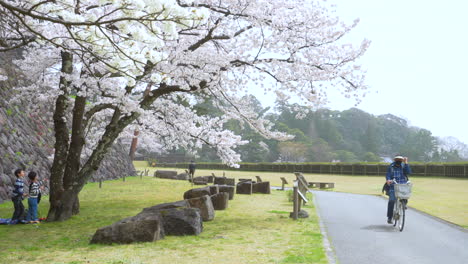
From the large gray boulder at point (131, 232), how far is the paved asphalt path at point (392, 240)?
375 centimetres

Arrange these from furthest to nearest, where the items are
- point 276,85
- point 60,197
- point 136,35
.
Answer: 1. point 276,85
2. point 60,197
3. point 136,35

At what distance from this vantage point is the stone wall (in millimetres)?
16594

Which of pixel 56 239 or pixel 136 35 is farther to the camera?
pixel 56 239

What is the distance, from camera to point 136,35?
637 cm

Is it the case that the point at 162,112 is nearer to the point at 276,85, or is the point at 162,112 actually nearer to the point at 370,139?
the point at 276,85

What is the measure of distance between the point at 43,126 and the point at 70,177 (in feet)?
41.1

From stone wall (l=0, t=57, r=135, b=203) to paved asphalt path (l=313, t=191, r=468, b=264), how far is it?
12611mm

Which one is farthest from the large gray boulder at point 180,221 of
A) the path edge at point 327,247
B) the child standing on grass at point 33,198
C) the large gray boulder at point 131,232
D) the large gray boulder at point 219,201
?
the large gray boulder at point 219,201

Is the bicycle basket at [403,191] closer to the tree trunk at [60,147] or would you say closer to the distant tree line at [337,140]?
the tree trunk at [60,147]

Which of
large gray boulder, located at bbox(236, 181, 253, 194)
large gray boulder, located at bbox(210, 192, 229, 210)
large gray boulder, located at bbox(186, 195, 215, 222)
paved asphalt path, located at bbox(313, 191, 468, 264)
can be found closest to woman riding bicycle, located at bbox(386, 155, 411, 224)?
paved asphalt path, located at bbox(313, 191, 468, 264)

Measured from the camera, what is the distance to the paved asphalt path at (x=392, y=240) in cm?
731

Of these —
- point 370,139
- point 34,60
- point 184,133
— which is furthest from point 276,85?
point 370,139

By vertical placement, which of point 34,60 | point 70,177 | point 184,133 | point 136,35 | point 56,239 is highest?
point 34,60

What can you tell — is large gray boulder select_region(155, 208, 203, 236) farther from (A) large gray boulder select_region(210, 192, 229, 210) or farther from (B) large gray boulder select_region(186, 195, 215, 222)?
(A) large gray boulder select_region(210, 192, 229, 210)
